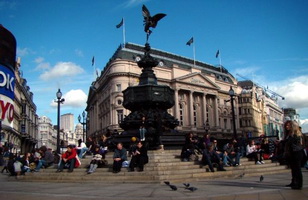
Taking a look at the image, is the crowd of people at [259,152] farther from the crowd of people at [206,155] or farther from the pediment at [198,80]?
the pediment at [198,80]

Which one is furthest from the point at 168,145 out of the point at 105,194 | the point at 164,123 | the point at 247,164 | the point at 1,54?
the point at 1,54

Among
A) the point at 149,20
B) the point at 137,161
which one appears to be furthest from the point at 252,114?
the point at 137,161

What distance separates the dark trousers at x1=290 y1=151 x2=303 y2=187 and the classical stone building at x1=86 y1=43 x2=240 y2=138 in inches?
2188

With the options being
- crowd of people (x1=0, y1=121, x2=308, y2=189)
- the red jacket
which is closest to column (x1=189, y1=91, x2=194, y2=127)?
crowd of people (x1=0, y1=121, x2=308, y2=189)

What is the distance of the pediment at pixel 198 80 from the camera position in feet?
238

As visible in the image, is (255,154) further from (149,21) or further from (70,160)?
(149,21)

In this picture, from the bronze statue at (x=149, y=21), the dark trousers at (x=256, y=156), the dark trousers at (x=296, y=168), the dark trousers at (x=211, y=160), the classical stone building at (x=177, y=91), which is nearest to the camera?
the dark trousers at (x=296, y=168)

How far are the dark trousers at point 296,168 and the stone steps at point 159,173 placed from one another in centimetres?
389

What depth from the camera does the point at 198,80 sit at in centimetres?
7581

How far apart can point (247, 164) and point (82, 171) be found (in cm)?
739

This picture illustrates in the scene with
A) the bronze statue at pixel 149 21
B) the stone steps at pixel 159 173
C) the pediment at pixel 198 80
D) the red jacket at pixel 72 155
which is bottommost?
the stone steps at pixel 159 173

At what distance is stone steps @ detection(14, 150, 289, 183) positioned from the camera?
34.7 feet

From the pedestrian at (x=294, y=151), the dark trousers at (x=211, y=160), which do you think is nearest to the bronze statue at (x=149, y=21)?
the dark trousers at (x=211, y=160)

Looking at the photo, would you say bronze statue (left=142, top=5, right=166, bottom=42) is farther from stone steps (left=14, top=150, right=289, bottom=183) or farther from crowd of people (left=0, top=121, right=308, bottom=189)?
stone steps (left=14, top=150, right=289, bottom=183)
